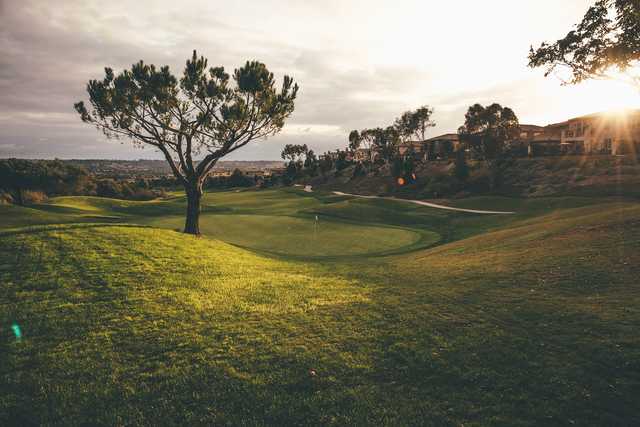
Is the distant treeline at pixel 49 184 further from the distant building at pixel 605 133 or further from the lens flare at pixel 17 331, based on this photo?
the distant building at pixel 605 133

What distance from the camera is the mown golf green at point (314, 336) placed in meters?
6.17

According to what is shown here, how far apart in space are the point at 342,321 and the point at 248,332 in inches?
111

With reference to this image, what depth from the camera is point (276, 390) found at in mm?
6715

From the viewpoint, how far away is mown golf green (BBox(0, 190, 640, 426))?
20.2ft

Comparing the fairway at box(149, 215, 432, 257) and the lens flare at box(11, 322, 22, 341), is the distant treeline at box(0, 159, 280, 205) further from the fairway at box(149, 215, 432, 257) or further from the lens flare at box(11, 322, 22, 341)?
the lens flare at box(11, 322, 22, 341)

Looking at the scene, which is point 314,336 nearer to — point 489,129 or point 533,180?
point 533,180

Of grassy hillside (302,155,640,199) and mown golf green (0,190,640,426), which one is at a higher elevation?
grassy hillside (302,155,640,199)

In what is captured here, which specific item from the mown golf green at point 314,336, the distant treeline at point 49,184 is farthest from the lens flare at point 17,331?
the distant treeline at point 49,184

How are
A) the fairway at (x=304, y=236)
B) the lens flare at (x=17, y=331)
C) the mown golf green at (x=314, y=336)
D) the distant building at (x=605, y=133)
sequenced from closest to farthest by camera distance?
the mown golf green at (x=314, y=336) → the lens flare at (x=17, y=331) → the fairway at (x=304, y=236) → the distant building at (x=605, y=133)

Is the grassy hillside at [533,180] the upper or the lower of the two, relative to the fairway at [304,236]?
upper

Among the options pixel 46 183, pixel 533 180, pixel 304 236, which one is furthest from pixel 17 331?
pixel 533 180

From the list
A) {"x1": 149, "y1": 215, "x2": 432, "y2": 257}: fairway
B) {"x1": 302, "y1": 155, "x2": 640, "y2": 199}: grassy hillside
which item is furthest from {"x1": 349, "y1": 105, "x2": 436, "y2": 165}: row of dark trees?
{"x1": 149, "y1": 215, "x2": 432, "y2": 257}: fairway

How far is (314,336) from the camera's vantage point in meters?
8.99

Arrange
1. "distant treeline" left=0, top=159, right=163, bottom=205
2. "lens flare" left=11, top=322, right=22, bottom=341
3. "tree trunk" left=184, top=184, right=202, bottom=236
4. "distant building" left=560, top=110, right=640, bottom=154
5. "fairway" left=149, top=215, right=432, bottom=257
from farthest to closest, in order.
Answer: "distant building" left=560, top=110, right=640, bottom=154
"distant treeline" left=0, top=159, right=163, bottom=205
"fairway" left=149, top=215, right=432, bottom=257
"tree trunk" left=184, top=184, right=202, bottom=236
"lens flare" left=11, top=322, right=22, bottom=341
